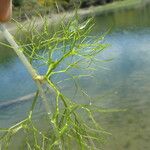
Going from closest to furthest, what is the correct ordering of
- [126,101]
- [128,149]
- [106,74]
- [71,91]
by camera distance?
1. [128,149]
2. [126,101]
3. [71,91]
4. [106,74]

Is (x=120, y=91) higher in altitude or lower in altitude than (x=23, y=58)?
lower

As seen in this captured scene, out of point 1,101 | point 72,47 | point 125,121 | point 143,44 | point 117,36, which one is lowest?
point 117,36

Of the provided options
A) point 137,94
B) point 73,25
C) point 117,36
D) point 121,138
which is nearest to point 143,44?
point 117,36

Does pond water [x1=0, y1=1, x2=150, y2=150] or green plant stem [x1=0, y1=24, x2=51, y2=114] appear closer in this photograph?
green plant stem [x1=0, y1=24, x2=51, y2=114]

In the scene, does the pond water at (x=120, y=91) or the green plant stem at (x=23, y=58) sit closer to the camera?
the green plant stem at (x=23, y=58)

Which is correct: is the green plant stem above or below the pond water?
above

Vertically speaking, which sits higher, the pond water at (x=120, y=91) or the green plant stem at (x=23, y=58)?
the green plant stem at (x=23, y=58)

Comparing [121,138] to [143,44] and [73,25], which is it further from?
[143,44]

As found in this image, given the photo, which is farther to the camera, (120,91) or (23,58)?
(120,91)
